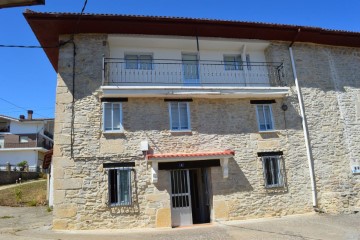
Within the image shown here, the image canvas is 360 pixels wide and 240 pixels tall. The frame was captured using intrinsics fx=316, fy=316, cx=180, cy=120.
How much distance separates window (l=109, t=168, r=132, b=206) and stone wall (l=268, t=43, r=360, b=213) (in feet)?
24.4

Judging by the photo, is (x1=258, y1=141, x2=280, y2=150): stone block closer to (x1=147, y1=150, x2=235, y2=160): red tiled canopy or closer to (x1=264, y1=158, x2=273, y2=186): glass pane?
(x1=264, y1=158, x2=273, y2=186): glass pane

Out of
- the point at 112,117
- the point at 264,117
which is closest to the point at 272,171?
the point at 264,117

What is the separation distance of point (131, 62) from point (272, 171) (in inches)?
283

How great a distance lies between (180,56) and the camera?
44.9 feet

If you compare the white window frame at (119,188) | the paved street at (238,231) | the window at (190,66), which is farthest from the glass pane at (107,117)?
the paved street at (238,231)

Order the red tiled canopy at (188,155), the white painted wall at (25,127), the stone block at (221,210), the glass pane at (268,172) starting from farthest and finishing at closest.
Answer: the white painted wall at (25,127), the glass pane at (268,172), the stone block at (221,210), the red tiled canopy at (188,155)

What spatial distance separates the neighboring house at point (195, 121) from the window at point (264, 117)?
0.05 metres

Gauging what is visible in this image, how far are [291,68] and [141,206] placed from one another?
8.61 metres

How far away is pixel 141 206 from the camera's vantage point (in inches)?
437

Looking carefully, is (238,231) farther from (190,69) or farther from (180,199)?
(190,69)

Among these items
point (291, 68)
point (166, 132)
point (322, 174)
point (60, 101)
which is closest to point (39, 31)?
point (60, 101)

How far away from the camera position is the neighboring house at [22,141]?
36.7 meters

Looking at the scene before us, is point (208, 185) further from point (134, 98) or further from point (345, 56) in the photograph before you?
point (345, 56)

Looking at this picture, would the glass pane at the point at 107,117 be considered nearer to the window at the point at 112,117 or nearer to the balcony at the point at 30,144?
the window at the point at 112,117
